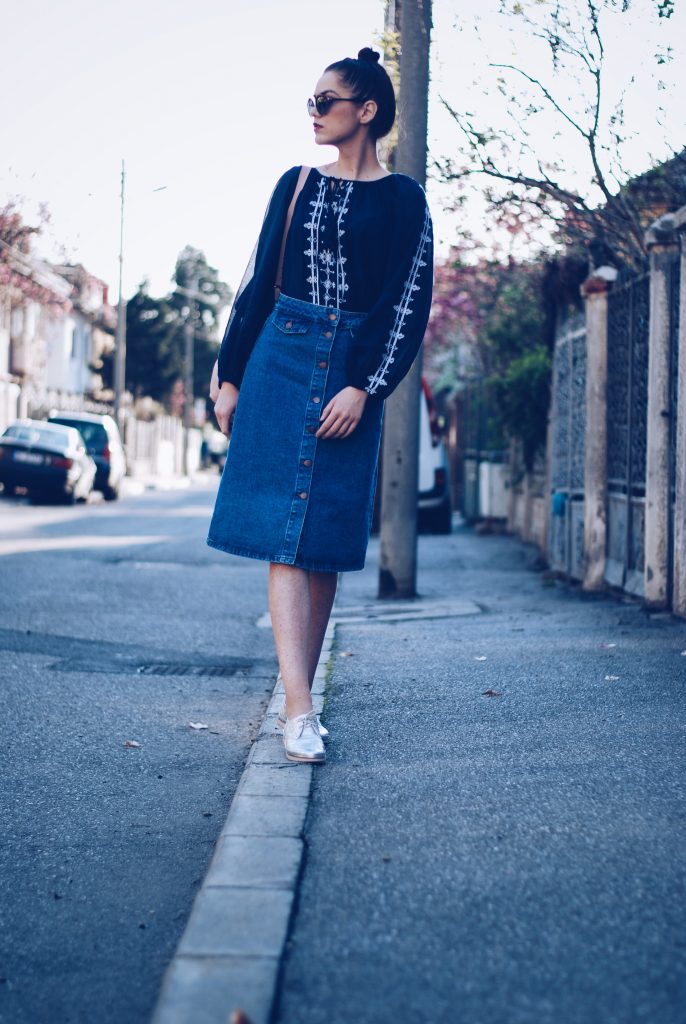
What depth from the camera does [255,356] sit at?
13.4ft

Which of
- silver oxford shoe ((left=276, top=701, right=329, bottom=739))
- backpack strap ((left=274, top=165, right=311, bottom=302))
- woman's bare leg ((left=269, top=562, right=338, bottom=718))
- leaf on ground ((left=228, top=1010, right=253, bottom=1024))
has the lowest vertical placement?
leaf on ground ((left=228, top=1010, right=253, bottom=1024))

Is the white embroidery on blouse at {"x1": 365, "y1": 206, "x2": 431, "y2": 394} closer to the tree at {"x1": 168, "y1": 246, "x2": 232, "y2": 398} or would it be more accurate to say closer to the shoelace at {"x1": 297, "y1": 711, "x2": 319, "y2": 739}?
the shoelace at {"x1": 297, "y1": 711, "x2": 319, "y2": 739}

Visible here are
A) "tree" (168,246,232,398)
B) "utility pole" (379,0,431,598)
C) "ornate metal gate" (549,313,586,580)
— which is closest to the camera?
"utility pole" (379,0,431,598)

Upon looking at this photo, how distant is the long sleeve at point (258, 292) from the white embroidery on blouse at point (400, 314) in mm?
385

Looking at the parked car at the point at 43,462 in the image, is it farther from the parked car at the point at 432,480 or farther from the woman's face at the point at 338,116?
the woman's face at the point at 338,116

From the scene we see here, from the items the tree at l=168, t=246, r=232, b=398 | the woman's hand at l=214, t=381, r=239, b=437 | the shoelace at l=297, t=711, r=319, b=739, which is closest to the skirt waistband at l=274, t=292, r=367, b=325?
the woman's hand at l=214, t=381, r=239, b=437

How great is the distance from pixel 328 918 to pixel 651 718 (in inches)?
81.5

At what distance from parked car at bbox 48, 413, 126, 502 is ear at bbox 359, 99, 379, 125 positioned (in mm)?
25175

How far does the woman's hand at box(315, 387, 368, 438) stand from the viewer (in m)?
3.98

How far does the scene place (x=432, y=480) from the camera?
1884cm

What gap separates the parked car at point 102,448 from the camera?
28922 mm

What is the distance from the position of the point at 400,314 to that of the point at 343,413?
36 cm

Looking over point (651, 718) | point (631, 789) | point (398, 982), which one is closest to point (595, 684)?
point (651, 718)

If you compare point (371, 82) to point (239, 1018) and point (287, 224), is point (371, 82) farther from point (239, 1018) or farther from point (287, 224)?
point (239, 1018)
